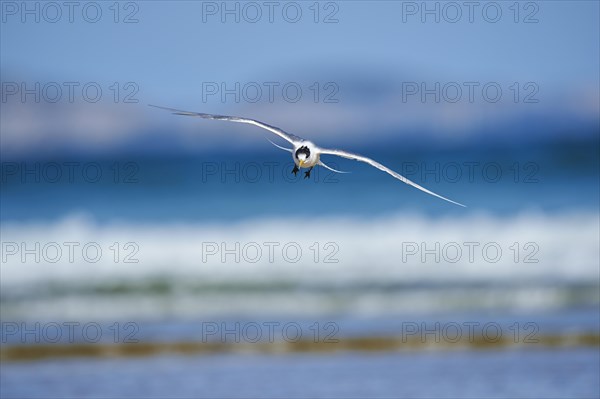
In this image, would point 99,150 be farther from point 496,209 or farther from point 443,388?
point 443,388

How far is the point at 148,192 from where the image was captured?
4431 cm

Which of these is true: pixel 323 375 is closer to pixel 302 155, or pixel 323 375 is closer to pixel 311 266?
pixel 302 155

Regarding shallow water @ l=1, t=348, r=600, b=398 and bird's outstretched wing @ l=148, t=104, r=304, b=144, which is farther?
shallow water @ l=1, t=348, r=600, b=398

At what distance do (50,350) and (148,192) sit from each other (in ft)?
81.9

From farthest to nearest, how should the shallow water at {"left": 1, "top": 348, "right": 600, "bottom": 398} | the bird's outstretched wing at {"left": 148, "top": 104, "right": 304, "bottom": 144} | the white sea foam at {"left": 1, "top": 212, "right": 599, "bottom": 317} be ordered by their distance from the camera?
the white sea foam at {"left": 1, "top": 212, "right": 599, "bottom": 317} → the shallow water at {"left": 1, "top": 348, "right": 600, "bottom": 398} → the bird's outstretched wing at {"left": 148, "top": 104, "right": 304, "bottom": 144}

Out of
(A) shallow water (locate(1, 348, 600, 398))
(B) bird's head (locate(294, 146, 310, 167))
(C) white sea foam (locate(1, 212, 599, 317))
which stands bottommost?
(A) shallow water (locate(1, 348, 600, 398))

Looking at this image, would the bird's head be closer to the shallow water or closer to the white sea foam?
the shallow water

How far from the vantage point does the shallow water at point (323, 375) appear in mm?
16281

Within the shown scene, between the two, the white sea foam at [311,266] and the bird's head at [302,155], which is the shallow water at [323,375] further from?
the white sea foam at [311,266]

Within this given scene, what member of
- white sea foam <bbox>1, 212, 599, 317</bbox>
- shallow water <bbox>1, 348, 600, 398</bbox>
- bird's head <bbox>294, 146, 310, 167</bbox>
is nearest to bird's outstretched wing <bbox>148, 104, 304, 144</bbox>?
bird's head <bbox>294, 146, 310, 167</bbox>

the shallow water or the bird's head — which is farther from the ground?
the bird's head

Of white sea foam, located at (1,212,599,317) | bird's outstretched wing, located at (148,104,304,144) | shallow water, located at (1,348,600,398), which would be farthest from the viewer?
white sea foam, located at (1,212,599,317)

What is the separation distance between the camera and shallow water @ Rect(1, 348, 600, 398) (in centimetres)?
1628

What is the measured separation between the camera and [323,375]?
17.4 m
